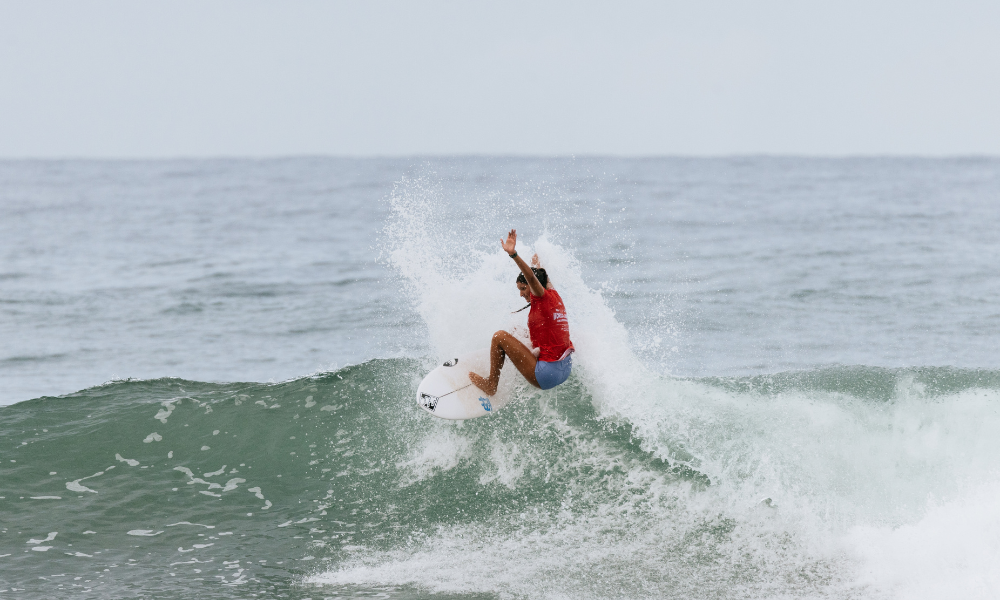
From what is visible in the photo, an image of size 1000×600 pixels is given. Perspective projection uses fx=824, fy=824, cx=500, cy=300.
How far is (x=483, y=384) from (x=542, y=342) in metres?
0.91

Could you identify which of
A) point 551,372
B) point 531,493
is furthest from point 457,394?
point 531,493

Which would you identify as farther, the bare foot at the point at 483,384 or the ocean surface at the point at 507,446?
the bare foot at the point at 483,384

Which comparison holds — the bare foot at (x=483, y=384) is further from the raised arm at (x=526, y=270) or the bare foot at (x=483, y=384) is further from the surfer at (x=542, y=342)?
the raised arm at (x=526, y=270)

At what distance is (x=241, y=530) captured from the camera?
8.23 metres

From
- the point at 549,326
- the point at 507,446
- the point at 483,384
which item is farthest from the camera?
the point at 507,446

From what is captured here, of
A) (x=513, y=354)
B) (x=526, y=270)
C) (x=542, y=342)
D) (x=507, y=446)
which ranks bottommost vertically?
(x=507, y=446)

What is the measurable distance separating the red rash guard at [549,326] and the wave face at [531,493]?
108cm

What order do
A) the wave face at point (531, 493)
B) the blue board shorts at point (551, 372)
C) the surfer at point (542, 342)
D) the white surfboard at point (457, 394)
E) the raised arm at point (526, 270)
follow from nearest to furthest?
the wave face at point (531, 493) < the raised arm at point (526, 270) < the surfer at point (542, 342) < the blue board shorts at point (551, 372) < the white surfboard at point (457, 394)

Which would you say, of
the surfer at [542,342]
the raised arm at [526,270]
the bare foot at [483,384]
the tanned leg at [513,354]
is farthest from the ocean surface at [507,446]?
the raised arm at [526,270]

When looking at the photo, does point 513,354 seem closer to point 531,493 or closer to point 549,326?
point 549,326

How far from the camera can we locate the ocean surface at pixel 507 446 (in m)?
7.29

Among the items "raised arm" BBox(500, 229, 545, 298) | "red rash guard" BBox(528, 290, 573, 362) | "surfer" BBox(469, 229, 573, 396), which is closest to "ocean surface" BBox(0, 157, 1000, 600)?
"surfer" BBox(469, 229, 573, 396)

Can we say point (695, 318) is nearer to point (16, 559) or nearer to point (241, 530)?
point (241, 530)

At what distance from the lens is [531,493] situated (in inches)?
332
